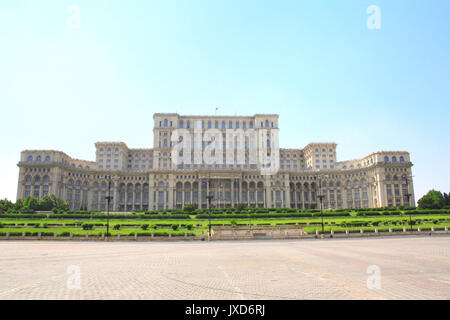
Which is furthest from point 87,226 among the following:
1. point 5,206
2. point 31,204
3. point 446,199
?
point 446,199

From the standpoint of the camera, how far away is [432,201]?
3039 inches

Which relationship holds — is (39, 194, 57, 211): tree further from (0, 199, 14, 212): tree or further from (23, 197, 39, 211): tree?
(0, 199, 14, 212): tree

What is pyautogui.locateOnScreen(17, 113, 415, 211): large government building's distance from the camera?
99688 mm

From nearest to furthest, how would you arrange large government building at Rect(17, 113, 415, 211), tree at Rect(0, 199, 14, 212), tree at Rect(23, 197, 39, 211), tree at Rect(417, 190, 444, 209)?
tree at Rect(0, 199, 14, 212), tree at Rect(23, 197, 39, 211), tree at Rect(417, 190, 444, 209), large government building at Rect(17, 113, 415, 211)

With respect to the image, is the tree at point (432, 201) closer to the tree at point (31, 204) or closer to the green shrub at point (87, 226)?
the green shrub at point (87, 226)

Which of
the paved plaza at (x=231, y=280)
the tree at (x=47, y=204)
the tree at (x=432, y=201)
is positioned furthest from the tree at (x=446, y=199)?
the tree at (x=47, y=204)

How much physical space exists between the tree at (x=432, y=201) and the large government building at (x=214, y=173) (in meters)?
17.8

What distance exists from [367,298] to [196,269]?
8.32 meters

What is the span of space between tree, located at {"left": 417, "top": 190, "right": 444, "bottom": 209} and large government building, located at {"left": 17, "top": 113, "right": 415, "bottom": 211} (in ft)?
58.5

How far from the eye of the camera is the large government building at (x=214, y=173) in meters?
99.7

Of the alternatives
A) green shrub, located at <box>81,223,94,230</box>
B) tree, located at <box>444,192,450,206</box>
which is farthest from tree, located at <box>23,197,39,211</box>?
tree, located at <box>444,192,450,206</box>

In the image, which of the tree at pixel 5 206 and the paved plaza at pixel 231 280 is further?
the tree at pixel 5 206
